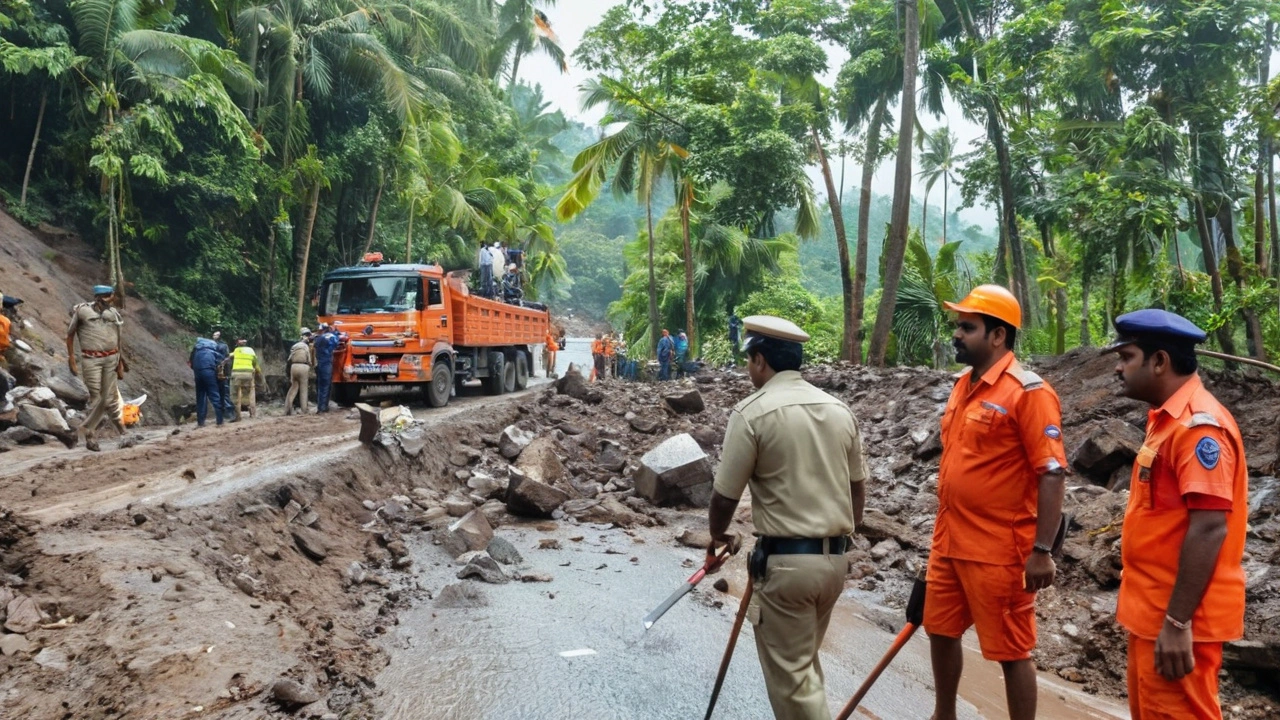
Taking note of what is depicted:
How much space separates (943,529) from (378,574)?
4.72 m

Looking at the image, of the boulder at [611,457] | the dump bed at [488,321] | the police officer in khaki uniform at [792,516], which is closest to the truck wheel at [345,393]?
the dump bed at [488,321]

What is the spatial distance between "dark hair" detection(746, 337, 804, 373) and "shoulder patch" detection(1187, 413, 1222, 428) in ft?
4.17

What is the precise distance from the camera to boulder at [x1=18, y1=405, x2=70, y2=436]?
34.2 ft

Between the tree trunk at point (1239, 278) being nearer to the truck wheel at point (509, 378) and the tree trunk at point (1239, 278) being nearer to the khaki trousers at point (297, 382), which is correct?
the truck wheel at point (509, 378)

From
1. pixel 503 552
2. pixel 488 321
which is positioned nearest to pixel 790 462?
pixel 503 552

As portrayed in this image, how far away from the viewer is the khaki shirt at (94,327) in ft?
32.2

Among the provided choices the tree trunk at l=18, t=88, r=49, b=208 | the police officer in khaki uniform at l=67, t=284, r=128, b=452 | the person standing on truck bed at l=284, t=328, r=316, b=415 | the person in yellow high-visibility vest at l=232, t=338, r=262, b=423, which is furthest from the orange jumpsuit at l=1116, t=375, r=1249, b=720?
the tree trunk at l=18, t=88, r=49, b=208

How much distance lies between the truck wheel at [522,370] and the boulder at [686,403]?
252 inches

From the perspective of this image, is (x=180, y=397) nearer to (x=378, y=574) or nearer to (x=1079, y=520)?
(x=378, y=574)

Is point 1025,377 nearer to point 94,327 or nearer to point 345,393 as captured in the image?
point 94,327

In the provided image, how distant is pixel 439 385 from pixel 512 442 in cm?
368

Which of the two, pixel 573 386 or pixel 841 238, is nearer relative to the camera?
pixel 573 386

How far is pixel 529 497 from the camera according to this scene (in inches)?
352

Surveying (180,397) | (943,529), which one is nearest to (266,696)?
(943,529)
